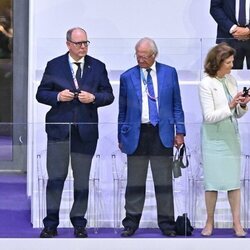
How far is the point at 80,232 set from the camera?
10.5 meters

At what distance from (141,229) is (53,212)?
0.71 meters

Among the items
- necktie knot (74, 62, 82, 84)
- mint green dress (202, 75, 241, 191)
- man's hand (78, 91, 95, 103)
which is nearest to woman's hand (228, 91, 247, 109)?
mint green dress (202, 75, 241, 191)

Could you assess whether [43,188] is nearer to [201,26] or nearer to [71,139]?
[71,139]

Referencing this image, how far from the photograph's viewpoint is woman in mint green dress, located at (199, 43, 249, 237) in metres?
10.3

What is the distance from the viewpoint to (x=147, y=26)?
10812 mm

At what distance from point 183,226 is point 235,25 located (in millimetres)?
1665

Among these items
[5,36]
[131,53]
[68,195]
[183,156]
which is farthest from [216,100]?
[5,36]

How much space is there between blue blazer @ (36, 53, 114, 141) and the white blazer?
741mm

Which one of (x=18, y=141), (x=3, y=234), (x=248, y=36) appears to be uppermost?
(x=248, y=36)

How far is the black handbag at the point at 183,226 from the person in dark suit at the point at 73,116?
733mm

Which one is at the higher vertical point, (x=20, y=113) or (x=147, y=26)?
(x=147, y=26)

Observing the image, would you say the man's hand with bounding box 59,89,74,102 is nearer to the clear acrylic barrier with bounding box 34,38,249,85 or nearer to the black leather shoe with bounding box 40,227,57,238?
the clear acrylic barrier with bounding box 34,38,249,85

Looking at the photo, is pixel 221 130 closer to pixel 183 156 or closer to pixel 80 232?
pixel 183 156

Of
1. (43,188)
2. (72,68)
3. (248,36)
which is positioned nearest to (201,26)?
(248,36)
